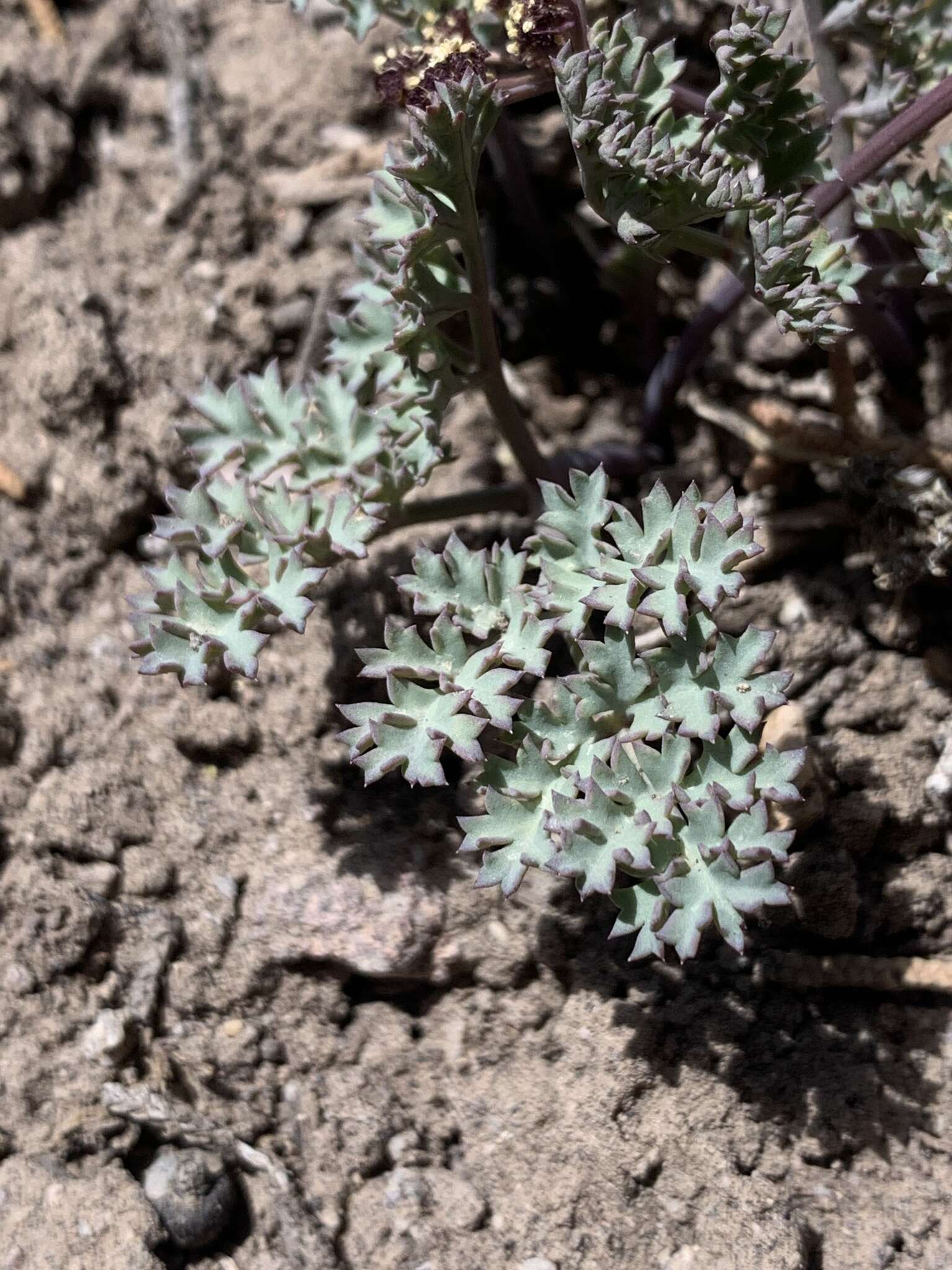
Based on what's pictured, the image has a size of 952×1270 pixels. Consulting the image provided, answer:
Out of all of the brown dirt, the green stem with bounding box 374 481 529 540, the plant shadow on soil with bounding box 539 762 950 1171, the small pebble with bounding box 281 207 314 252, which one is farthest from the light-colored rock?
the small pebble with bounding box 281 207 314 252

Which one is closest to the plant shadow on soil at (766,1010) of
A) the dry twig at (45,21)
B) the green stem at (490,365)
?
the green stem at (490,365)

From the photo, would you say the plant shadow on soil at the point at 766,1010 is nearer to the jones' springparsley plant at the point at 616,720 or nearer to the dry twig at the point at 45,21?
the jones' springparsley plant at the point at 616,720

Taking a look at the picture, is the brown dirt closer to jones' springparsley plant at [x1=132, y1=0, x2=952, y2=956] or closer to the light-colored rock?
the light-colored rock

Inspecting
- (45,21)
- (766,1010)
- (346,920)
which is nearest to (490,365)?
(346,920)

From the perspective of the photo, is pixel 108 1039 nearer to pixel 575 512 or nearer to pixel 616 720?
pixel 616 720

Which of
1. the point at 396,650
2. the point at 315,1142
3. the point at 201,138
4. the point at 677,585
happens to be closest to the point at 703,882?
the point at 677,585

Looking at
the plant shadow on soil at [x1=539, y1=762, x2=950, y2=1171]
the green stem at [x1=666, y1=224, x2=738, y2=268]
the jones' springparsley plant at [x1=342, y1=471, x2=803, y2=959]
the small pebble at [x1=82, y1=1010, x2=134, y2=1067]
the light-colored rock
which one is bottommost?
the plant shadow on soil at [x1=539, y1=762, x2=950, y2=1171]
